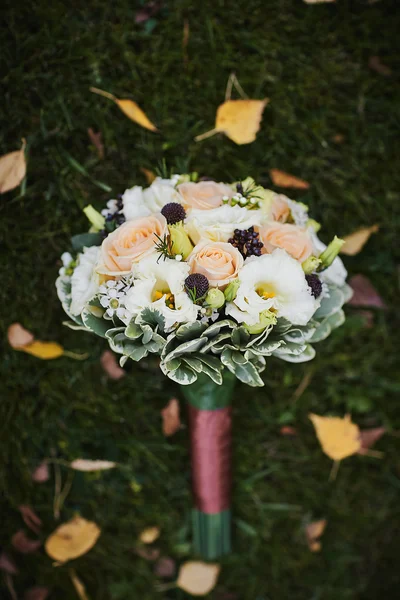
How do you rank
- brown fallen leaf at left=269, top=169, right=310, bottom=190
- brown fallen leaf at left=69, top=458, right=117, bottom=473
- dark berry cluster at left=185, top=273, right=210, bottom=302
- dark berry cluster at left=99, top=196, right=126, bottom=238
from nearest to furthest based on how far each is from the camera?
dark berry cluster at left=185, top=273, right=210, bottom=302 → dark berry cluster at left=99, top=196, right=126, bottom=238 → brown fallen leaf at left=269, top=169, right=310, bottom=190 → brown fallen leaf at left=69, top=458, right=117, bottom=473

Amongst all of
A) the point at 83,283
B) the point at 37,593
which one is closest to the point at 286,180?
the point at 83,283

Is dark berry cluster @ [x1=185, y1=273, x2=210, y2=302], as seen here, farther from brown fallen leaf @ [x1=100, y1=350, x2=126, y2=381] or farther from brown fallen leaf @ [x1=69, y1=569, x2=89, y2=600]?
brown fallen leaf @ [x1=69, y1=569, x2=89, y2=600]

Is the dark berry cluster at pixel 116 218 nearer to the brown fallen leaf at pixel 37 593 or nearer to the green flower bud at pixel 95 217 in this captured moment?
the green flower bud at pixel 95 217

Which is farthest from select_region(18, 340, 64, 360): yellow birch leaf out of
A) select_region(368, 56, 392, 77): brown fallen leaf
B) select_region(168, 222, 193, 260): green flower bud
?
select_region(368, 56, 392, 77): brown fallen leaf

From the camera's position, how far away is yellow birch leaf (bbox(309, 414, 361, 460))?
1183mm

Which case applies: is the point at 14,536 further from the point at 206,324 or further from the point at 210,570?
the point at 206,324

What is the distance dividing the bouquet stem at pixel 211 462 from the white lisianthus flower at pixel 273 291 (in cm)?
20

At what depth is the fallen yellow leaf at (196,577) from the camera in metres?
1.24

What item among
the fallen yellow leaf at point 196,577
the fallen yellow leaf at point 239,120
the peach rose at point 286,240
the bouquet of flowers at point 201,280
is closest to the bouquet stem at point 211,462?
the fallen yellow leaf at point 196,577

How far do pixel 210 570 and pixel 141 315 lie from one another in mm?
892

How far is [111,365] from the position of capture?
109 cm

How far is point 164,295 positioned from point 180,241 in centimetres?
8

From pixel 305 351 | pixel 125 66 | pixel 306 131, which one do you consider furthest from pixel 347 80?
pixel 305 351

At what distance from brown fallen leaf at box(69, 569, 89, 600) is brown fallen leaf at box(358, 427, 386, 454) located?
2.60ft
